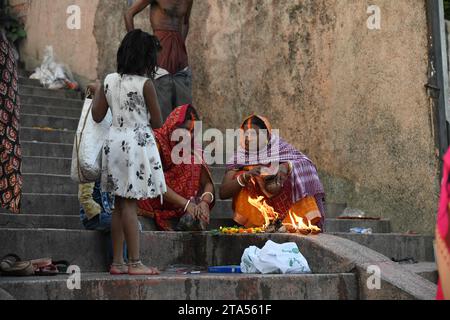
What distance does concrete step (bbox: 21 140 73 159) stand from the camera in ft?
24.5

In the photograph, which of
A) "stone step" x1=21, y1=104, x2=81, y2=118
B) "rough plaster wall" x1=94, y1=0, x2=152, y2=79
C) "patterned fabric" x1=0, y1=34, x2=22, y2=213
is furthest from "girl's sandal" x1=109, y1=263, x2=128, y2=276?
"rough plaster wall" x1=94, y1=0, x2=152, y2=79

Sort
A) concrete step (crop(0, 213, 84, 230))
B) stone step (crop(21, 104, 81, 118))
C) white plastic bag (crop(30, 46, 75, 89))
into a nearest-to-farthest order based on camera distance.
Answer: concrete step (crop(0, 213, 84, 230)), stone step (crop(21, 104, 81, 118)), white plastic bag (crop(30, 46, 75, 89))

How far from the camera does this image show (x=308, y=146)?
340 inches

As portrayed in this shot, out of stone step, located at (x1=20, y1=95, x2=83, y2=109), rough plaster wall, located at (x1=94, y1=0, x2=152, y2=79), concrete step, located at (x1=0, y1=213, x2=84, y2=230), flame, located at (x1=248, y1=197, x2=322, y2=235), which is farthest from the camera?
rough plaster wall, located at (x1=94, y1=0, x2=152, y2=79)

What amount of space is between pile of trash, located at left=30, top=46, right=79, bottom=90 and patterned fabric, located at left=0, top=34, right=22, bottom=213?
21.0ft

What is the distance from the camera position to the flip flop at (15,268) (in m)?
4.42

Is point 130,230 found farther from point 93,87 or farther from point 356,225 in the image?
point 356,225

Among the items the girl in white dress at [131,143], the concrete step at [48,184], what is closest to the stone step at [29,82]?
the concrete step at [48,184]

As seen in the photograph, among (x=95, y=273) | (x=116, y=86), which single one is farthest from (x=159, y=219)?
(x=116, y=86)

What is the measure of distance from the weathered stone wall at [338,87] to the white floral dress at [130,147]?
3.60 meters

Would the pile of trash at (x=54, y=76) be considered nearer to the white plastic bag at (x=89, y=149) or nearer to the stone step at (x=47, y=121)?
the stone step at (x=47, y=121)

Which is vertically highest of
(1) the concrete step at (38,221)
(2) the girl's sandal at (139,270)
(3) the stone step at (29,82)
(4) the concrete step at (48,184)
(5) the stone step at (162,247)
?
(3) the stone step at (29,82)

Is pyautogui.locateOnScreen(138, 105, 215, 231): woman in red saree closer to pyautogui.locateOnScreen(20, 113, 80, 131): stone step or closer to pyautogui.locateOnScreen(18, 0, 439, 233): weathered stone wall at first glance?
pyautogui.locateOnScreen(18, 0, 439, 233): weathered stone wall

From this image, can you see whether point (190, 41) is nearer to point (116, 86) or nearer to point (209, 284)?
point (116, 86)
